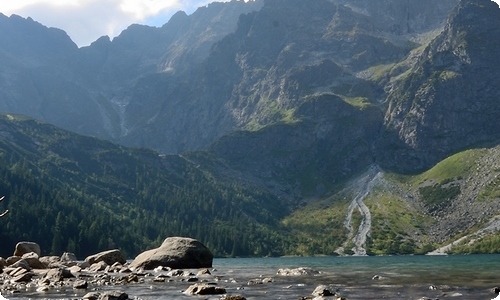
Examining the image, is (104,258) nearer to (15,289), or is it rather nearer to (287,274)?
(287,274)

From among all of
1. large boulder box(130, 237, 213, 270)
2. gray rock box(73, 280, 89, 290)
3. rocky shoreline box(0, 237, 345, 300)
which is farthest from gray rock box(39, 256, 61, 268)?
gray rock box(73, 280, 89, 290)

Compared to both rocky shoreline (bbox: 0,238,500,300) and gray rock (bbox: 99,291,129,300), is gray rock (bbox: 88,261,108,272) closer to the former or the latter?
rocky shoreline (bbox: 0,238,500,300)

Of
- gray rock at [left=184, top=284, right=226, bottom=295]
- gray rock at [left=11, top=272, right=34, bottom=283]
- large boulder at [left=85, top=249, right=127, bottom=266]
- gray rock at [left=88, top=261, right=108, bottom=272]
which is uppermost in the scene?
large boulder at [left=85, top=249, right=127, bottom=266]

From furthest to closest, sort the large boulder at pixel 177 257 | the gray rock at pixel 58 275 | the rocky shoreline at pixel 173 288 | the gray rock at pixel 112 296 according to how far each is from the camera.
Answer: the large boulder at pixel 177 257
the gray rock at pixel 58 275
the rocky shoreline at pixel 173 288
the gray rock at pixel 112 296

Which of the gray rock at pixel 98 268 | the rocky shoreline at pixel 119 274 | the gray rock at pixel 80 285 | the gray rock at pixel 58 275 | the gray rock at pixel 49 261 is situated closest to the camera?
the rocky shoreline at pixel 119 274

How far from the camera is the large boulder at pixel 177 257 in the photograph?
214 ft

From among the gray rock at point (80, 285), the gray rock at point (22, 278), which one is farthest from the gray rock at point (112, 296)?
the gray rock at point (22, 278)

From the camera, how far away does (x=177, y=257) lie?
65.9 m

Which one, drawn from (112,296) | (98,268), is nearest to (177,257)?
(98,268)

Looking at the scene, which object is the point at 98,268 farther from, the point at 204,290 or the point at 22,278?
the point at 204,290

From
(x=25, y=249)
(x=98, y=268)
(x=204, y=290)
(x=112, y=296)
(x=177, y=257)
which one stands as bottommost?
(x=204, y=290)

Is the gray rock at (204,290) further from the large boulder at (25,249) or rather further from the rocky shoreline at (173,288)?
the large boulder at (25,249)

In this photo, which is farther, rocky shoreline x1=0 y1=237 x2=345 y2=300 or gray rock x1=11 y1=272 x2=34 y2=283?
gray rock x1=11 y1=272 x2=34 y2=283

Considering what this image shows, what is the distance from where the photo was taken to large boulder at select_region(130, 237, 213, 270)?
65375 mm
